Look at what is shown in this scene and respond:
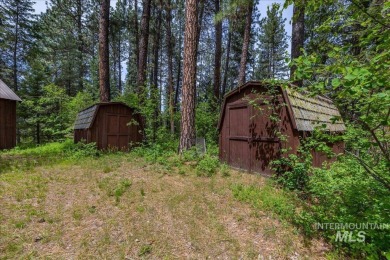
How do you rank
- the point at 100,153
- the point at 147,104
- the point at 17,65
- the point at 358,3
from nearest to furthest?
the point at 358,3 < the point at 100,153 < the point at 147,104 < the point at 17,65

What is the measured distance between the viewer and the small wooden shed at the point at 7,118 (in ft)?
36.2

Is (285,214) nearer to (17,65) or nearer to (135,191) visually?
(135,191)

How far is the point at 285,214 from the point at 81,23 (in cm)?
2245

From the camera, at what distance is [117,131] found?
9320 mm

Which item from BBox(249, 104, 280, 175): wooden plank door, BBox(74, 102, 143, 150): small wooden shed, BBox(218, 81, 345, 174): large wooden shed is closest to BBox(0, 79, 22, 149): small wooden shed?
BBox(74, 102, 143, 150): small wooden shed

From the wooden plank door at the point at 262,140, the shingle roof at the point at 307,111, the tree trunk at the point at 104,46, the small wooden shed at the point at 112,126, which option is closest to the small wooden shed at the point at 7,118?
the small wooden shed at the point at 112,126

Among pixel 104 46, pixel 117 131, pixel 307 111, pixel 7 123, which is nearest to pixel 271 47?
pixel 104 46

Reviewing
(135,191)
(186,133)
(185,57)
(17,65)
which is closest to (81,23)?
(17,65)

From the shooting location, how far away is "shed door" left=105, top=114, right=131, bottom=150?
9.07m

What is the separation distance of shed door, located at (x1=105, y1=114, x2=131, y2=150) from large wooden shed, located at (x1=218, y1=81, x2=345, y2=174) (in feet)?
16.4

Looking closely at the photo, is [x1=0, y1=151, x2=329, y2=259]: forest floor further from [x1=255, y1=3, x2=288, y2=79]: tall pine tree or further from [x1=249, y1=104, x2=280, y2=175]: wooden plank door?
[x1=255, y1=3, x2=288, y2=79]: tall pine tree

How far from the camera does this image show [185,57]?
23.1 ft

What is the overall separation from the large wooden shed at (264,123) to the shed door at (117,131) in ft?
16.4

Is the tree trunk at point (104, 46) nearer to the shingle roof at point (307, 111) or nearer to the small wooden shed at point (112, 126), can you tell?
the small wooden shed at point (112, 126)
